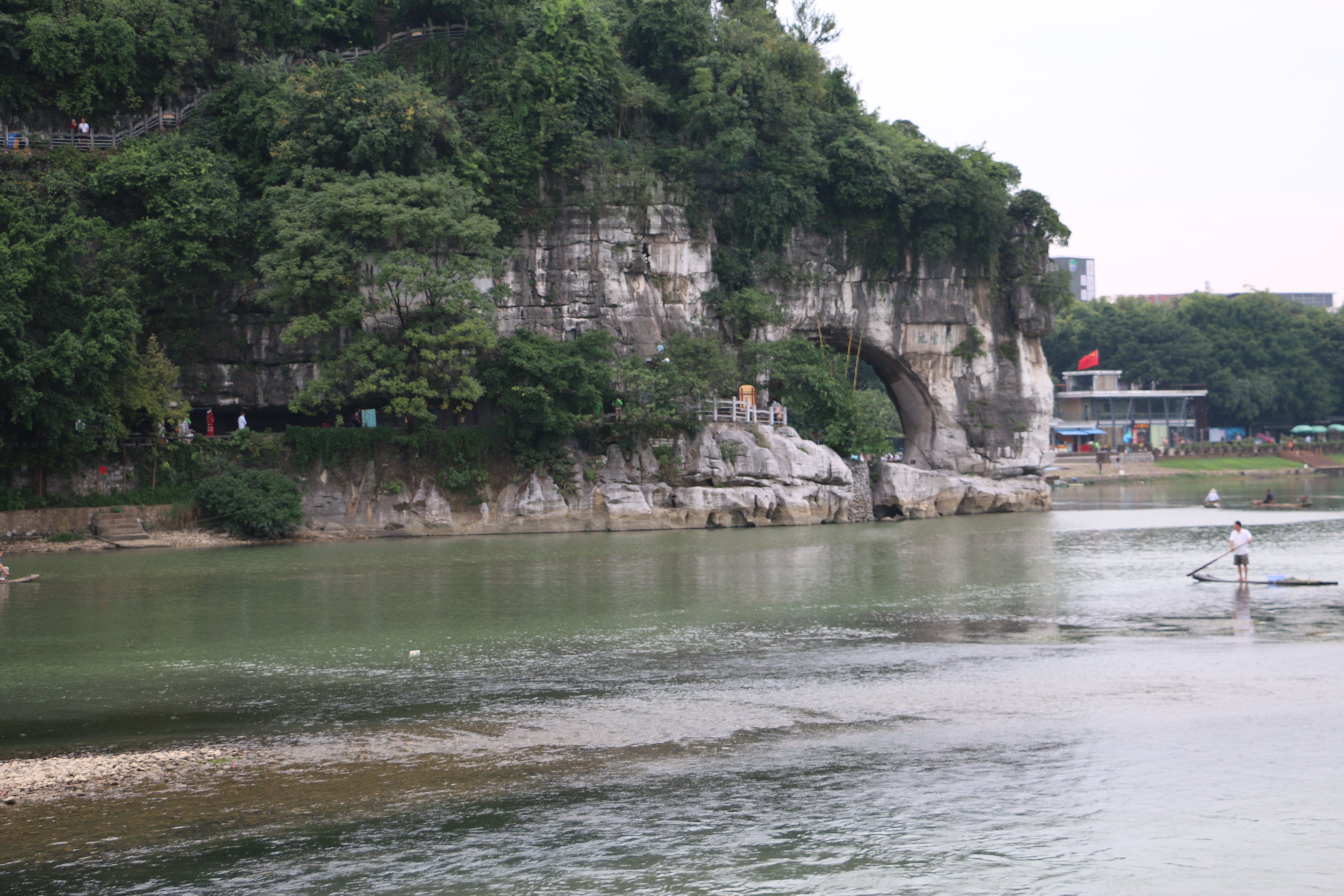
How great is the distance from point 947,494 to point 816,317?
8354 mm

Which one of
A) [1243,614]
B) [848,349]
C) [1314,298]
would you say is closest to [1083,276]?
[1314,298]

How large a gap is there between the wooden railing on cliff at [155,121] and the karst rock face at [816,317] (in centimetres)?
738

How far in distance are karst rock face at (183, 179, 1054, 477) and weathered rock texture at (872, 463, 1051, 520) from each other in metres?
1.10

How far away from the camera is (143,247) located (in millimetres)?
34031

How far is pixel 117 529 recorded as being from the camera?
3228 centimetres

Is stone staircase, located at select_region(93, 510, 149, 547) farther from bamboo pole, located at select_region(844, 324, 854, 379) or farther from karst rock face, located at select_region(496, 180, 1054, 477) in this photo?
bamboo pole, located at select_region(844, 324, 854, 379)

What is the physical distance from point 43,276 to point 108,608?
46.8ft

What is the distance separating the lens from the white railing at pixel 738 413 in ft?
129

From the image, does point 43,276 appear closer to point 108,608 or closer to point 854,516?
point 108,608

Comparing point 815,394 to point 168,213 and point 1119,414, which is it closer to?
point 168,213

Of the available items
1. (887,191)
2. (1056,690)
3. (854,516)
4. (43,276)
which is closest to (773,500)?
(854,516)

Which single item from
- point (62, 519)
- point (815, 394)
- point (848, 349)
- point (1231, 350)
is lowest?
point (62, 519)

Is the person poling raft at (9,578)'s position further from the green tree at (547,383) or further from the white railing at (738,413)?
the white railing at (738,413)

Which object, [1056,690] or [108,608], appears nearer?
[1056,690]
